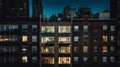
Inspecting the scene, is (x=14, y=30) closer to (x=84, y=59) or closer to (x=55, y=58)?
(x=55, y=58)

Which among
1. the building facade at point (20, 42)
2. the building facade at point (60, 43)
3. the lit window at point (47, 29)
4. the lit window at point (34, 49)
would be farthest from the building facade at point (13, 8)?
the lit window at point (34, 49)

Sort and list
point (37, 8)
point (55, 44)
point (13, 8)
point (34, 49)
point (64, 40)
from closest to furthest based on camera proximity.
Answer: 1. point (34, 49)
2. point (64, 40)
3. point (55, 44)
4. point (13, 8)
5. point (37, 8)

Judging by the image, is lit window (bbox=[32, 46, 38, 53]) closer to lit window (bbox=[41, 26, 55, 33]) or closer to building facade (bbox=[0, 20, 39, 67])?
building facade (bbox=[0, 20, 39, 67])

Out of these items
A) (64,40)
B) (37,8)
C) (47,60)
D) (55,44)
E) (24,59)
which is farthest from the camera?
(37,8)

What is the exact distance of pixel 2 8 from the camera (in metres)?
141

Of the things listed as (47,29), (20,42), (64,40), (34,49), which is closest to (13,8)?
(20,42)

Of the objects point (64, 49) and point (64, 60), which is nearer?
point (64, 60)

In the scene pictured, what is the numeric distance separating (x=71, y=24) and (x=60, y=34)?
3.90 meters

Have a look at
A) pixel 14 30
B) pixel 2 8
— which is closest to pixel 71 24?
pixel 14 30

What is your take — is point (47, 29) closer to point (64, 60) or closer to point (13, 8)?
point (64, 60)

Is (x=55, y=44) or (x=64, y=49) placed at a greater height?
(x=55, y=44)

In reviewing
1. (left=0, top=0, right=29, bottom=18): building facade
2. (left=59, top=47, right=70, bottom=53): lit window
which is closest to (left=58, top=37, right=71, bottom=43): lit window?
(left=59, top=47, right=70, bottom=53): lit window

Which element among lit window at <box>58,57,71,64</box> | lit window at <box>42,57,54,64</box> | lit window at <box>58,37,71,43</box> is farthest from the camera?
lit window at <box>58,37,71,43</box>

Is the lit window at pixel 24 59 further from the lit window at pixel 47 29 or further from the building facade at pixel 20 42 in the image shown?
the lit window at pixel 47 29
